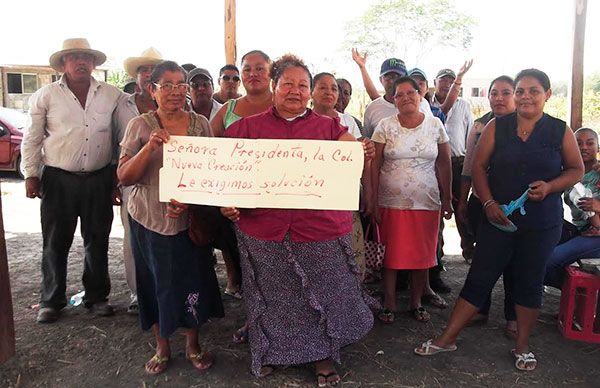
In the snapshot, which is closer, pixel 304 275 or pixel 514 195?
pixel 304 275

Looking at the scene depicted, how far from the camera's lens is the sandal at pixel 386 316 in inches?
151

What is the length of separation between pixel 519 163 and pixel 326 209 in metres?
1.32

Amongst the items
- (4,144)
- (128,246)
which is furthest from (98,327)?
(4,144)

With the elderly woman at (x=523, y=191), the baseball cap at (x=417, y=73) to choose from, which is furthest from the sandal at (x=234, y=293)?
the baseball cap at (x=417, y=73)

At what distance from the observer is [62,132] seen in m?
3.75

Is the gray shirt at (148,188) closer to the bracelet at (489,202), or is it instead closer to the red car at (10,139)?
the bracelet at (489,202)

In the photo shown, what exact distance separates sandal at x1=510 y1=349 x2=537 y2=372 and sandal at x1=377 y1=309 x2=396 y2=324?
0.96 metres

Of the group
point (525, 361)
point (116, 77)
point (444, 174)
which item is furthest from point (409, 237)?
point (116, 77)

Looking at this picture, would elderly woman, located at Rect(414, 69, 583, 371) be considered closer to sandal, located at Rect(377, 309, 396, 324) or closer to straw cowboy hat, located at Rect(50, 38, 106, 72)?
sandal, located at Rect(377, 309, 396, 324)

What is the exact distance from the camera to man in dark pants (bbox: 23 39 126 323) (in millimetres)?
3758

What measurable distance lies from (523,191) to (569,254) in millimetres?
1084

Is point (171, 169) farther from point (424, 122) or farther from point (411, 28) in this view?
point (411, 28)

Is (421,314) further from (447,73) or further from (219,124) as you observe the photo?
(447,73)

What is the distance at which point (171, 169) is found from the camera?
2643 mm
